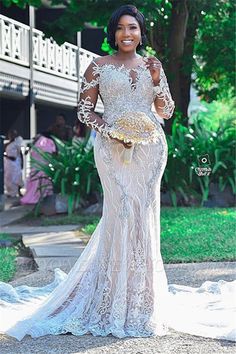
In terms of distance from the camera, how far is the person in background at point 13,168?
18.0 m

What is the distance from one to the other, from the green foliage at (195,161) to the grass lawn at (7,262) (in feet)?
12.8

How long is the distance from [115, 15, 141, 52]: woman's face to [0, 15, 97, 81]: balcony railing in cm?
1338

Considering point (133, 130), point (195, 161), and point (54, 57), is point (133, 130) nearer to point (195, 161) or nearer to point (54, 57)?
point (195, 161)

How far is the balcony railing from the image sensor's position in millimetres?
20578

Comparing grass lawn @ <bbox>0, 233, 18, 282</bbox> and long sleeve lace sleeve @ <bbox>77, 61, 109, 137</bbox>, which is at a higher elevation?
long sleeve lace sleeve @ <bbox>77, 61, 109, 137</bbox>

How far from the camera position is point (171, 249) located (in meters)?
8.29

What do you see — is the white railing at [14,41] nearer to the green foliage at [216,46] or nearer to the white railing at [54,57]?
the white railing at [54,57]

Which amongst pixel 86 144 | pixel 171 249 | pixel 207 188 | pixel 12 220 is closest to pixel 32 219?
pixel 12 220

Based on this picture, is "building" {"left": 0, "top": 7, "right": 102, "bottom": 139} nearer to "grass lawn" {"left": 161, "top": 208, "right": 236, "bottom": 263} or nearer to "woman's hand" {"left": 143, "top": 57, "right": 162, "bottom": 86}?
"grass lawn" {"left": 161, "top": 208, "right": 236, "bottom": 263}

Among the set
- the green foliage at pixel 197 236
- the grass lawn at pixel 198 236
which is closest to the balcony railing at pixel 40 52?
the green foliage at pixel 197 236

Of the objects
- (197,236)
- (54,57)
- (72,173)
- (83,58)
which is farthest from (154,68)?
(83,58)

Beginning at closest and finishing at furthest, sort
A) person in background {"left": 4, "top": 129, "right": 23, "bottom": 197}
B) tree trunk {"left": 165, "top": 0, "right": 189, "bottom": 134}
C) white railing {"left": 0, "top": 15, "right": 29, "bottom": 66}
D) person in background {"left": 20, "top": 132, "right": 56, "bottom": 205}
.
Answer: person in background {"left": 20, "top": 132, "right": 56, "bottom": 205} < tree trunk {"left": 165, "top": 0, "right": 189, "bottom": 134} < person in background {"left": 4, "top": 129, "right": 23, "bottom": 197} < white railing {"left": 0, "top": 15, "right": 29, "bottom": 66}

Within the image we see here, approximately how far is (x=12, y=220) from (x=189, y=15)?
16.1ft

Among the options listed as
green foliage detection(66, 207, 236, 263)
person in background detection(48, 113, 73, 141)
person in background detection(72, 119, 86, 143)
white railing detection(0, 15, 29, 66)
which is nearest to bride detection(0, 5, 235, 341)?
green foliage detection(66, 207, 236, 263)
